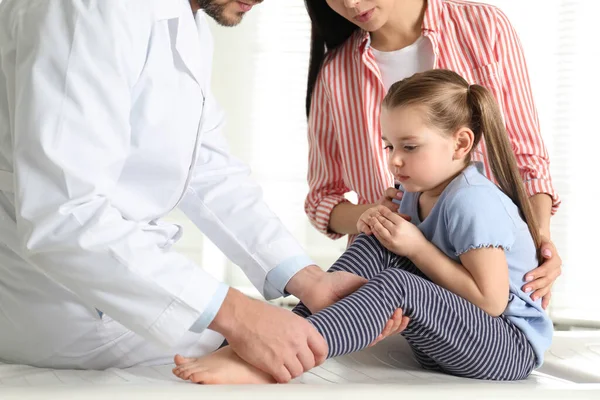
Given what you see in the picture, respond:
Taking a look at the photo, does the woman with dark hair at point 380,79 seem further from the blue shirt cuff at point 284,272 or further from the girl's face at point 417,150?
the blue shirt cuff at point 284,272

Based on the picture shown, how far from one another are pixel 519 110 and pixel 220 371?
3.58 ft

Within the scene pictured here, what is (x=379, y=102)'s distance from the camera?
2.06m

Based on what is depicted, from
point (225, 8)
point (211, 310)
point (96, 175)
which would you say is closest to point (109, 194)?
point (96, 175)

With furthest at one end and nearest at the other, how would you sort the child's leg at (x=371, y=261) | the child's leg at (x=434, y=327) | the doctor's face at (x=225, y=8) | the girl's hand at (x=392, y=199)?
the girl's hand at (x=392, y=199), the child's leg at (x=371, y=261), the doctor's face at (x=225, y=8), the child's leg at (x=434, y=327)

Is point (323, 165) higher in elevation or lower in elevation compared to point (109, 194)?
lower

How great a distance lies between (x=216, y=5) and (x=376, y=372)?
0.78m

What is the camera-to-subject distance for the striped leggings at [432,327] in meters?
1.38

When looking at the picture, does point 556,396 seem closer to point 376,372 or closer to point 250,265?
point 376,372

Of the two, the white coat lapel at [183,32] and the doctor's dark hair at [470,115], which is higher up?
the white coat lapel at [183,32]

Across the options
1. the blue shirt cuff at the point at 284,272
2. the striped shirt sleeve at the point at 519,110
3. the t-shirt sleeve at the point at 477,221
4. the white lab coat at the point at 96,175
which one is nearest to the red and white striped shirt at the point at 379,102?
the striped shirt sleeve at the point at 519,110

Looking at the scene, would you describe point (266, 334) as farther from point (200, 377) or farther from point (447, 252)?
point (447, 252)

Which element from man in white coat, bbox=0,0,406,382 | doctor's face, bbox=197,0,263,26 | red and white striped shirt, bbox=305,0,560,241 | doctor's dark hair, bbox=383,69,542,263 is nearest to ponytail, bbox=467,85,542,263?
doctor's dark hair, bbox=383,69,542,263

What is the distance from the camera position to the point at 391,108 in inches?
64.7

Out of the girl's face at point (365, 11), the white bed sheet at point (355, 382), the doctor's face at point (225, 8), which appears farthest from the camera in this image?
the girl's face at point (365, 11)
